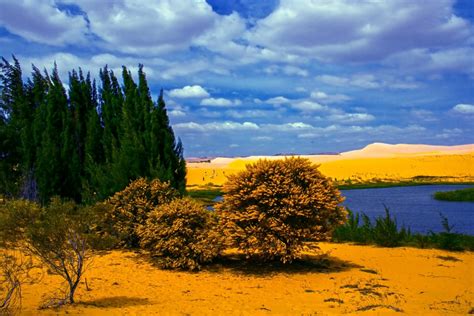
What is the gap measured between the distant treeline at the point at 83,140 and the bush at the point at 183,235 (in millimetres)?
3546

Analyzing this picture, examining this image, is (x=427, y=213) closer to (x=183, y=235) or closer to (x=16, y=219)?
(x=183, y=235)

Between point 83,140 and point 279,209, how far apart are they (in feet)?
44.5

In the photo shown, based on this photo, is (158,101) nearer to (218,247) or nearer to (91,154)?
(91,154)

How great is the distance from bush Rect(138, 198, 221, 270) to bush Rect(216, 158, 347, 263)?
1.84 feet

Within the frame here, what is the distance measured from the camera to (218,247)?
11.7 metres

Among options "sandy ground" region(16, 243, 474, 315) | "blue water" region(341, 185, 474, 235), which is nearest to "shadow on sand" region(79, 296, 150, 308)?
"sandy ground" region(16, 243, 474, 315)

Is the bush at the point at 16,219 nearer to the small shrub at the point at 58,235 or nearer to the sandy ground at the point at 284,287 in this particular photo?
the small shrub at the point at 58,235

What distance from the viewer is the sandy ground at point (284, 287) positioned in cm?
778

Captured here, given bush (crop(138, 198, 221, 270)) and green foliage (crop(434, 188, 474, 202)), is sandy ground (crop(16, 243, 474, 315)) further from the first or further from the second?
green foliage (crop(434, 188, 474, 202))

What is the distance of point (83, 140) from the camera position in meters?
21.4

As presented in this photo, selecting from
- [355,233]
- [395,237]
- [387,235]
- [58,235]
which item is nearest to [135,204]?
[58,235]

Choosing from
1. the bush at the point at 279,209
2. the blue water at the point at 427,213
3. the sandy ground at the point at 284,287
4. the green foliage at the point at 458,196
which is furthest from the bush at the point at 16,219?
the green foliage at the point at 458,196

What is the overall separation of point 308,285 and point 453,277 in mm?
3692

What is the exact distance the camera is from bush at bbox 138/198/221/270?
37.7ft
